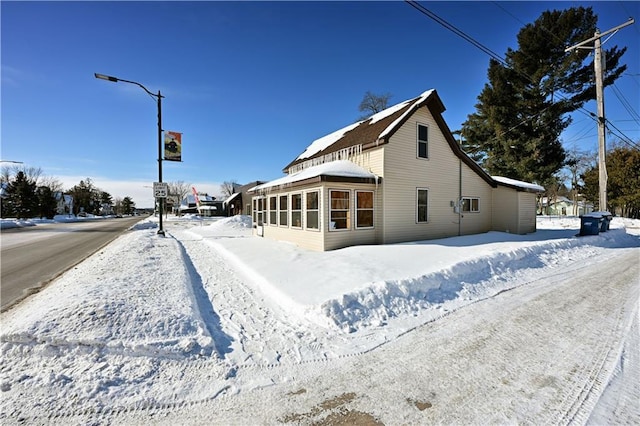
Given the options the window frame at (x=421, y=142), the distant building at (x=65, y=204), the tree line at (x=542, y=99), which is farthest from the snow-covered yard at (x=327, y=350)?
the distant building at (x=65, y=204)

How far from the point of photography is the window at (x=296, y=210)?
1195 centimetres

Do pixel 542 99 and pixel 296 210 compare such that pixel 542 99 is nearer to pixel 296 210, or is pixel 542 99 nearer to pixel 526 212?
pixel 526 212

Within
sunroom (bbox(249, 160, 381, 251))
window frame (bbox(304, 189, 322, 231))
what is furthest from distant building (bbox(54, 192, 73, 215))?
window frame (bbox(304, 189, 322, 231))

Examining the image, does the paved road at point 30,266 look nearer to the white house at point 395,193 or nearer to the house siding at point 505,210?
the white house at point 395,193

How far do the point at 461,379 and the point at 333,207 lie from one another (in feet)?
25.2

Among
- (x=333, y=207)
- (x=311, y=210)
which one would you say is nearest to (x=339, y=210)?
(x=333, y=207)

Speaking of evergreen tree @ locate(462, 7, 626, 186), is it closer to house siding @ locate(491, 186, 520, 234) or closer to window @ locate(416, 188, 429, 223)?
house siding @ locate(491, 186, 520, 234)

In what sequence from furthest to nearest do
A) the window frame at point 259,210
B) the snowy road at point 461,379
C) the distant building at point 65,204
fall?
the distant building at point 65,204 → the window frame at point 259,210 → the snowy road at point 461,379

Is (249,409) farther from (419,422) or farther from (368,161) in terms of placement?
(368,161)

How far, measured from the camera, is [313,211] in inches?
430

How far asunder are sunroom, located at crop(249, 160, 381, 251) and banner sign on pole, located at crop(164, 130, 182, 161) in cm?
639

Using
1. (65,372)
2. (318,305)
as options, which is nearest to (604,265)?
(318,305)

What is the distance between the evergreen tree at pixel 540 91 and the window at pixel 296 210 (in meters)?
20.0

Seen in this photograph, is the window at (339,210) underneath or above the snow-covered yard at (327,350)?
above
